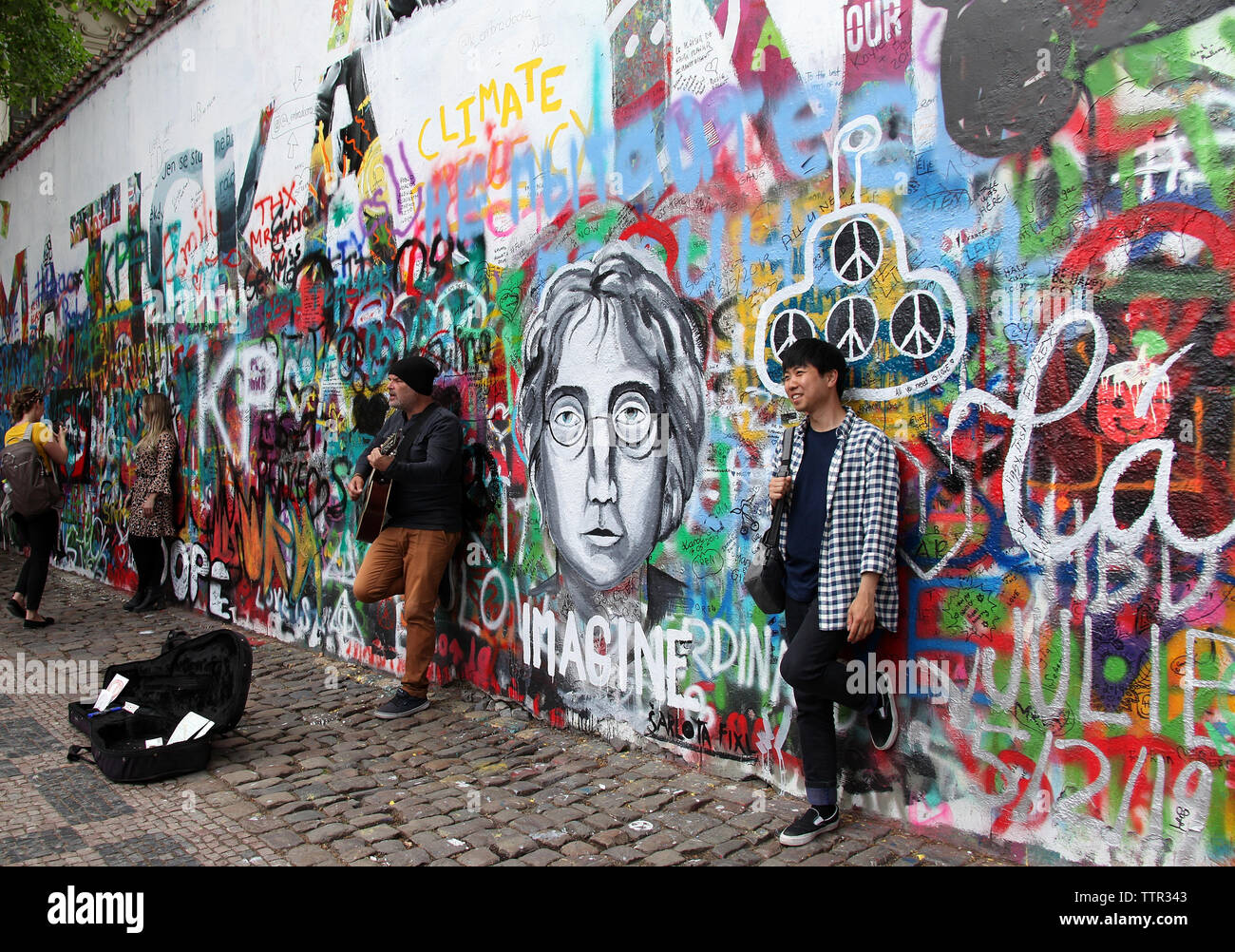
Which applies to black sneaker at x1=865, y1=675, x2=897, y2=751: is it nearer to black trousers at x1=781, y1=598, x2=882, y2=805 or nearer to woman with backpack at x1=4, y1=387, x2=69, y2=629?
black trousers at x1=781, y1=598, x2=882, y2=805

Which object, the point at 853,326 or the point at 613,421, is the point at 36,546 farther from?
the point at 853,326

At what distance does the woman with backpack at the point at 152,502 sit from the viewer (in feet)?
30.2

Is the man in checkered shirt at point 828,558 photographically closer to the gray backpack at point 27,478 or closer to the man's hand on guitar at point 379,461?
the man's hand on guitar at point 379,461

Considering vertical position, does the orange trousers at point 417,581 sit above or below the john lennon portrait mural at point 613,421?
below

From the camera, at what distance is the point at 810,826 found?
12.2ft

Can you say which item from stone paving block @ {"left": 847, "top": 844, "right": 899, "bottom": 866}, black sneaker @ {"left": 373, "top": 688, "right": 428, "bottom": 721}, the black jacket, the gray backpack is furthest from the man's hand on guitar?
the gray backpack

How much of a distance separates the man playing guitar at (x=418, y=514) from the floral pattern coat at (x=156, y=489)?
4517 mm

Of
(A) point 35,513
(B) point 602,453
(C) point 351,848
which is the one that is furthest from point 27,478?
(C) point 351,848

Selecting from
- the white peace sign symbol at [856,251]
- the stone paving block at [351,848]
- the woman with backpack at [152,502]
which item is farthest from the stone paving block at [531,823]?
the woman with backpack at [152,502]

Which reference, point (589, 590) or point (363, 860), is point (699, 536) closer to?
point (589, 590)

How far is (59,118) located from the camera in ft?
39.2

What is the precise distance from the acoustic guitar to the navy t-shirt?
2.76 m

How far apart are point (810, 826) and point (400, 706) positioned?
2836 millimetres
